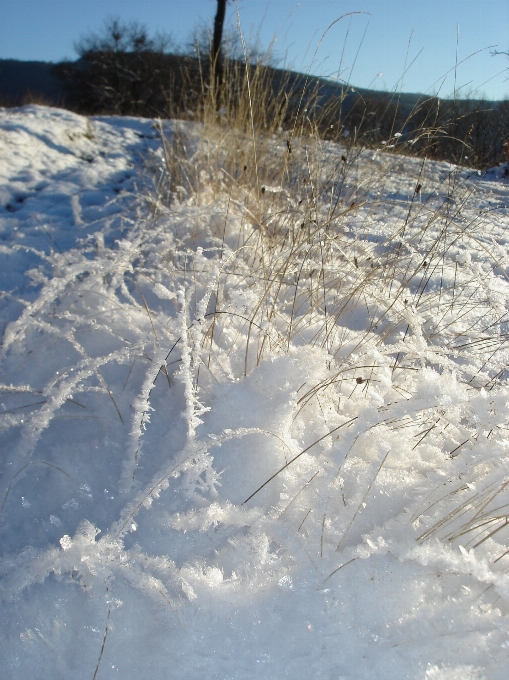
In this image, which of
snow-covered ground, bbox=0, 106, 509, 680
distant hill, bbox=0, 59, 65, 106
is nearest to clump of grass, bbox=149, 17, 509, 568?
snow-covered ground, bbox=0, 106, 509, 680

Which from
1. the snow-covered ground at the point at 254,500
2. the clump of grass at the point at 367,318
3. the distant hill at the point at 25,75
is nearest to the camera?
Answer: the snow-covered ground at the point at 254,500

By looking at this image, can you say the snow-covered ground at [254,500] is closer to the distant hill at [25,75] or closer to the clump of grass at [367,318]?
the clump of grass at [367,318]

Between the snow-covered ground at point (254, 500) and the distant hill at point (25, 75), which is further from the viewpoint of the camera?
the distant hill at point (25, 75)

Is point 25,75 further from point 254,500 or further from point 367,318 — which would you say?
point 254,500

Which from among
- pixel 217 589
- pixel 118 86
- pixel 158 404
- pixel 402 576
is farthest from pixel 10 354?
pixel 118 86

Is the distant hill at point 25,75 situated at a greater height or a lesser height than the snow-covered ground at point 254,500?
greater

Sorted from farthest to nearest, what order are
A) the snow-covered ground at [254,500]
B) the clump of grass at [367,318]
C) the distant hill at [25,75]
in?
the distant hill at [25,75] → the clump of grass at [367,318] → the snow-covered ground at [254,500]

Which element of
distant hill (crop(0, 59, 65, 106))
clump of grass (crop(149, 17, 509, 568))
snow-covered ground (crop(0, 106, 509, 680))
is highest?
distant hill (crop(0, 59, 65, 106))

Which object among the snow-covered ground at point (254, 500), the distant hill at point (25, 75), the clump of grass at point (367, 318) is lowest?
the snow-covered ground at point (254, 500)

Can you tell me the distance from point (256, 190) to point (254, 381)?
1.28 meters

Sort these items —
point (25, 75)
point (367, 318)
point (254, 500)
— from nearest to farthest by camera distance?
point (254, 500)
point (367, 318)
point (25, 75)

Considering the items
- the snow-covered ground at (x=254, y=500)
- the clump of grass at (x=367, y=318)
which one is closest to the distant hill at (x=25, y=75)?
the clump of grass at (x=367, y=318)

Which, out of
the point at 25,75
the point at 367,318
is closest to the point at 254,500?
the point at 367,318

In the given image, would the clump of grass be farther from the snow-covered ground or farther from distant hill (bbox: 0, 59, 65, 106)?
distant hill (bbox: 0, 59, 65, 106)
